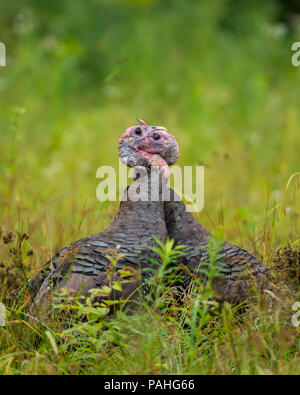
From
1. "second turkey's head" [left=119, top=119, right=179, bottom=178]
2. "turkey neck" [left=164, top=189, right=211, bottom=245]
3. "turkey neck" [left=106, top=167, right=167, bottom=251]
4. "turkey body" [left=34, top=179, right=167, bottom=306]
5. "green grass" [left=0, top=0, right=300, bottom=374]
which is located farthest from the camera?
"second turkey's head" [left=119, top=119, right=179, bottom=178]

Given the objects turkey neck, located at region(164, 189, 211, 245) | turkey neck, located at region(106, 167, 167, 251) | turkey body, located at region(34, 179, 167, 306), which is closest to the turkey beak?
turkey neck, located at region(106, 167, 167, 251)

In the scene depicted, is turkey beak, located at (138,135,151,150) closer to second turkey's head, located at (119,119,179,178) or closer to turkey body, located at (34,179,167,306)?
second turkey's head, located at (119,119,179,178)

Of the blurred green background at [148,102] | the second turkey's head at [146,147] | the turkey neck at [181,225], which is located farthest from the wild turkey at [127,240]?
the blurred green background at [148,102]

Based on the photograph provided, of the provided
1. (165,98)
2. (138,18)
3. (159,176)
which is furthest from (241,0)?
(159,176)

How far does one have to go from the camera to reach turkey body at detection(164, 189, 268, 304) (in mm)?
3303

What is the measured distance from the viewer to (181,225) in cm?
376

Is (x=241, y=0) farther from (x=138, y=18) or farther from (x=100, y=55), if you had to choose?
(x=100, y=55)

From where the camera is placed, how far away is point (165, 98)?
32.4ft

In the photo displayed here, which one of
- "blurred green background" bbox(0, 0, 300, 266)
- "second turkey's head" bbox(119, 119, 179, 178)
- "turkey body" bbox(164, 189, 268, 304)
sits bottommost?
"turkey body" bbox(164, 189, 268, 304)

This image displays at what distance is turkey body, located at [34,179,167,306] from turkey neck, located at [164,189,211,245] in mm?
139

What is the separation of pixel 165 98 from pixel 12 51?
300cm

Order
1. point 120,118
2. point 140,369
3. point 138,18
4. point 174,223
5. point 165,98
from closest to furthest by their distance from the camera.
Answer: point 140,369 → point 174,223 → point 120,118 → point 165,98 → point 138,18

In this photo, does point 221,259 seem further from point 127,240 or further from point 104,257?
point 104,257

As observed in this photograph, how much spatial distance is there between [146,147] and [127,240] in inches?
29.9
